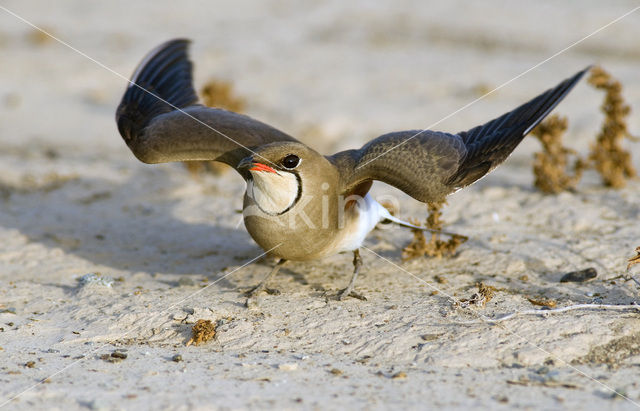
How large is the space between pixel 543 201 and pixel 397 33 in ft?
19.0

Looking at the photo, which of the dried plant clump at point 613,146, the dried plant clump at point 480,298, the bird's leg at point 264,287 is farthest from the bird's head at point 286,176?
the dried plant clump at point 613,146

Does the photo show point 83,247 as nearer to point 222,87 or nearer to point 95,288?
point 95,288

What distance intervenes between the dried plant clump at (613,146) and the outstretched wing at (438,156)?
2245mm

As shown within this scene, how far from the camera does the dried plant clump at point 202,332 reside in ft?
14.2

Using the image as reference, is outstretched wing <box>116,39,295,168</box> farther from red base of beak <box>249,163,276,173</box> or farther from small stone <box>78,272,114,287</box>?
small stone <box>78,272,114,287</box>

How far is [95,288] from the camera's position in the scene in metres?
5.20

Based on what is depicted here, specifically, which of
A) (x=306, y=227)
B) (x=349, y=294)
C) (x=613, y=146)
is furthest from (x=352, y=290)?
(x=613, y=146)

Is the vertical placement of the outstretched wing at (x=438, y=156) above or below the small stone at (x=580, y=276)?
above

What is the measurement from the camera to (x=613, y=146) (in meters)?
6.89

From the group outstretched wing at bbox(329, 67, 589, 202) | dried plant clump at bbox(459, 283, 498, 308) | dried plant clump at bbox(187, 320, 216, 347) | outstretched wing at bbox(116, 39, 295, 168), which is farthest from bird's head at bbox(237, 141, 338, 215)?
dried plant clump at bbox(459, 283, 498, 308)

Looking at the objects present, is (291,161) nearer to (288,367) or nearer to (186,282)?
(186,282)

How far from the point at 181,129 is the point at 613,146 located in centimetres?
424

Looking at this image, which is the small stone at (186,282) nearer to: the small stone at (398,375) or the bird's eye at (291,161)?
the bird's eye at (291,161)

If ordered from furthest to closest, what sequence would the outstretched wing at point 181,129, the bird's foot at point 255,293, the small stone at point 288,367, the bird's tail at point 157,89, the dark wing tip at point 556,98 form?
the bird's tail at point 157,89 → the outstretched wing at point 181,129 → the bird's foot at point 255,293 → the dark wing tip at point 556,98 → the small stone at point 288,367
